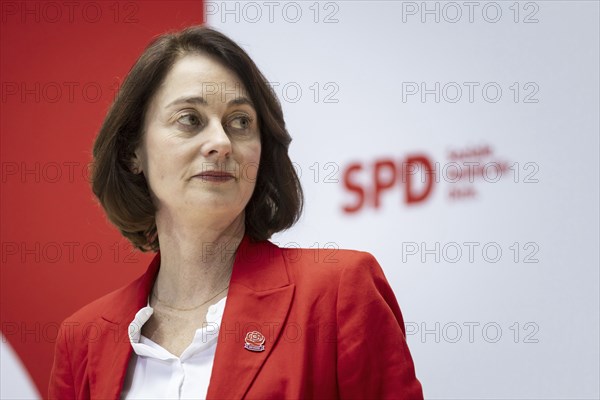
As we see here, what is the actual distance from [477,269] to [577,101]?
594 mm

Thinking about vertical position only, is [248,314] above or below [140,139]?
below

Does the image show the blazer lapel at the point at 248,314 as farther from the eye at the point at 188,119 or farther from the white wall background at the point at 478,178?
the white wall background at the point at 478,178

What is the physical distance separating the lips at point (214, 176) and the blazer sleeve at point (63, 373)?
52 cm

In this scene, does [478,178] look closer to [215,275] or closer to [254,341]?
[215,275]

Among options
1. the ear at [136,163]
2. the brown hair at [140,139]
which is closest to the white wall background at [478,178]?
the brown hair at [140,139]

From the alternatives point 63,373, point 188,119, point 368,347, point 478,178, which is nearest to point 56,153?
point 63,373

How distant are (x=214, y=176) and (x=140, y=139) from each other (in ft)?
0.87

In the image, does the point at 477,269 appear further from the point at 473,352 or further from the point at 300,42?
the point at 300,42

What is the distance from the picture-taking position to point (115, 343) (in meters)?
1.65

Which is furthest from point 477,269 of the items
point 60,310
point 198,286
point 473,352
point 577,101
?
point 60,310

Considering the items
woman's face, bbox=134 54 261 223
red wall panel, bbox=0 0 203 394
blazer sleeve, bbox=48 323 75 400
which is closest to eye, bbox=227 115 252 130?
woman's face, bbox=134 54 261 223

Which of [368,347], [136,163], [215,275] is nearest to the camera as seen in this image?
[368,347]

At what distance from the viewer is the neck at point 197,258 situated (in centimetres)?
167

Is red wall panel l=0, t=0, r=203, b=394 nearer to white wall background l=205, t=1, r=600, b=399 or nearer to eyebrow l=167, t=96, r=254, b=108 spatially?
white wall background l=205, t=1, r=600, b=399
